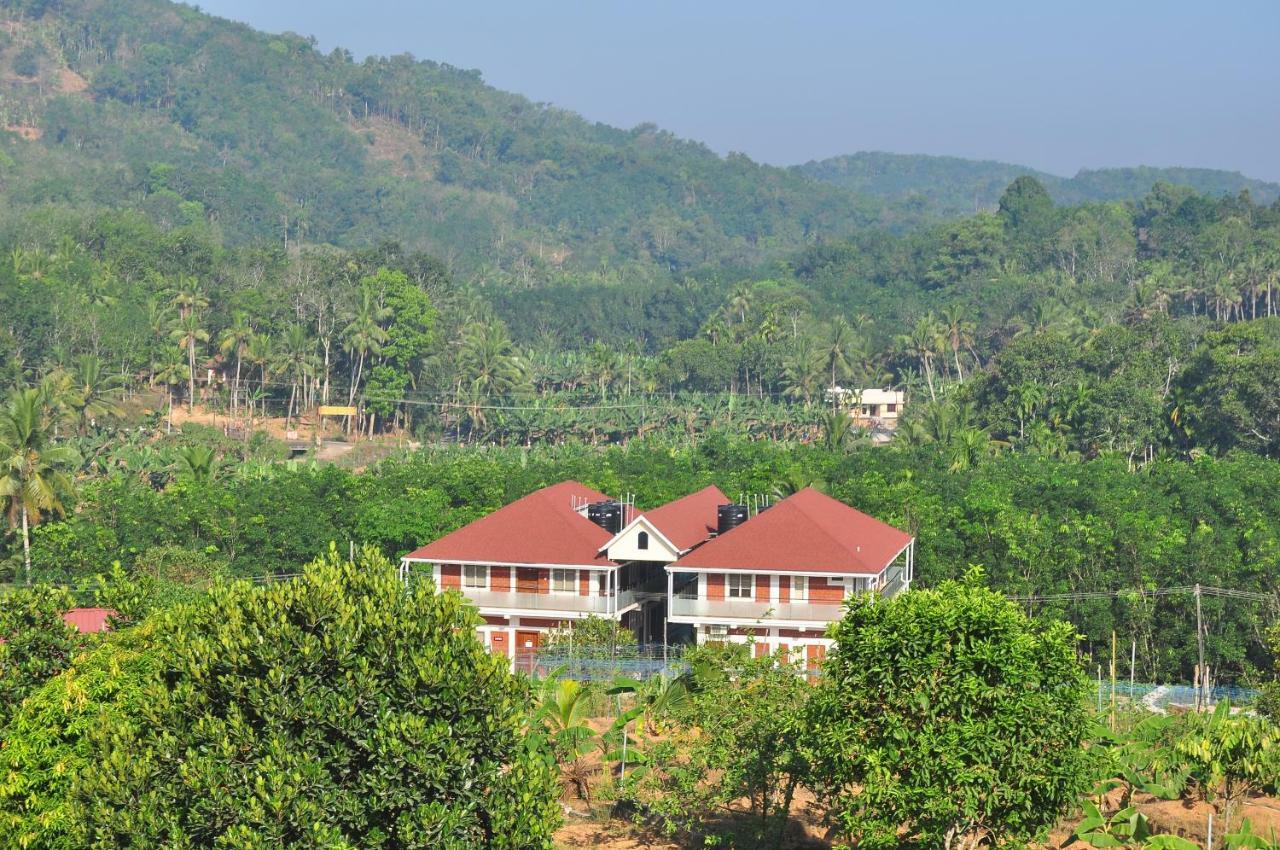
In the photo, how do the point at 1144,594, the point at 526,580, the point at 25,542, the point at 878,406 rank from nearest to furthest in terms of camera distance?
the point at 1144,594 → the point at 526,580 → the point at 25,542 → the point at 878,406

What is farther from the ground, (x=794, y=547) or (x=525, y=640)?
(x=794, y=547)

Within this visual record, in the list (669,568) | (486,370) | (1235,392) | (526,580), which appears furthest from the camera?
(486,370)

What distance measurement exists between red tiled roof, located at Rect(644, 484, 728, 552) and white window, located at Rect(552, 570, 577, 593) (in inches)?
102

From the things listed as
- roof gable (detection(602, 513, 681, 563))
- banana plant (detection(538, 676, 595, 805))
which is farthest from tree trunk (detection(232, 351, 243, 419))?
banana plant (detection(538, 676, 595, 805))

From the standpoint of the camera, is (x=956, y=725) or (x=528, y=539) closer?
(x=956, y=725)

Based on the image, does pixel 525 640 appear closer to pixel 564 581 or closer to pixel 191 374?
pixel 564 581

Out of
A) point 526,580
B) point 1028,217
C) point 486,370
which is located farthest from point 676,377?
point 526,580

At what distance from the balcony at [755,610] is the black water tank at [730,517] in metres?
3.69

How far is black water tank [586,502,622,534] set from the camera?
47625 mm

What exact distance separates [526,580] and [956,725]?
24771 millimetres

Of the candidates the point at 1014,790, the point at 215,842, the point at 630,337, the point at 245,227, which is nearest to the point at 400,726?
the point at 215,842

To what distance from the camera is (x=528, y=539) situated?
45375mm

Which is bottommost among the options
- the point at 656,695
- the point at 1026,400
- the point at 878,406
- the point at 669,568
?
the point at 656,695

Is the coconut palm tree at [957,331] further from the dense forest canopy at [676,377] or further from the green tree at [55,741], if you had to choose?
the green tree at [55,741]
